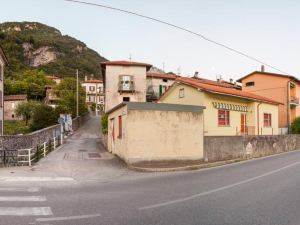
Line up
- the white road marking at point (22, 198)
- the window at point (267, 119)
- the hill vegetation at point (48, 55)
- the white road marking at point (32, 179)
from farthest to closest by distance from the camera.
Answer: the hill vegetation at point (48, 55) < the window at point (267, 119) < the white road marking at point (32, 179) < the white road marking at point (22, 198)

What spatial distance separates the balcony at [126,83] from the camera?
51156 millimetres

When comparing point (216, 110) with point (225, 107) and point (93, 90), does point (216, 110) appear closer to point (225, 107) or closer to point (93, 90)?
point (225, 107)

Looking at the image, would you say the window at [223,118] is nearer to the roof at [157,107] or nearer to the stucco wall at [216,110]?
the stucco wall at [216,110]

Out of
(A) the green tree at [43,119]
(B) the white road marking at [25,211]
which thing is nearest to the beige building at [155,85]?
(A) the green tree at [43,119]

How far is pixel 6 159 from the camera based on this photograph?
17.8 m

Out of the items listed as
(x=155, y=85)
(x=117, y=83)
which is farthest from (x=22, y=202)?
(x=155, y=85)

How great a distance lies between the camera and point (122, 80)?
169 feet

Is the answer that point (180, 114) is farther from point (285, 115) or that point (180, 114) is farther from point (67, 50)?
point (67, 50)

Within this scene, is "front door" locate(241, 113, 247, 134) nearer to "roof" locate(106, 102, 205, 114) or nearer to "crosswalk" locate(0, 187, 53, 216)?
"roof" locate(106, 102, 205, 114)

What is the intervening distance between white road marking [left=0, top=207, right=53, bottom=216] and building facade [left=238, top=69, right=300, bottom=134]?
135ft

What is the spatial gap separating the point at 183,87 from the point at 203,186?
58.1ft

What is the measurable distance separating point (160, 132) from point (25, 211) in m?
10.4

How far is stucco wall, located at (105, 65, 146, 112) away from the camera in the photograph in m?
51.4

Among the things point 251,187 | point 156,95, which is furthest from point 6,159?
point 156,95
